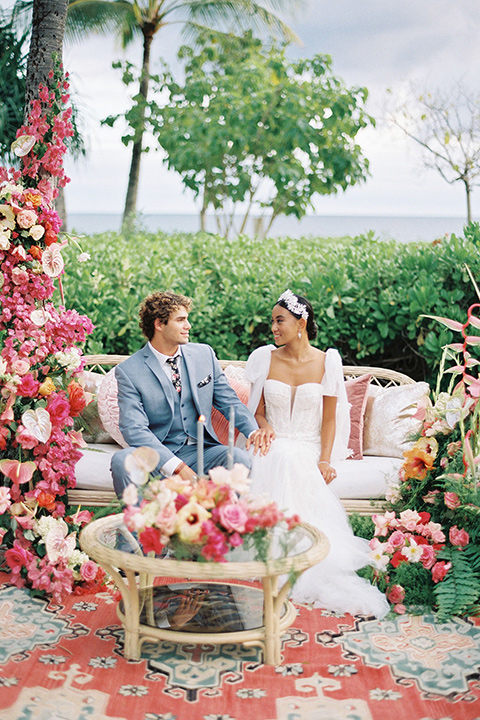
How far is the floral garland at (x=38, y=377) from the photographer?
136 inches

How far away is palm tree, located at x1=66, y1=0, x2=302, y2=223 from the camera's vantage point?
12.2 metres

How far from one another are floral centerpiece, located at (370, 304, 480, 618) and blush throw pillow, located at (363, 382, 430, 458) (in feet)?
1.40

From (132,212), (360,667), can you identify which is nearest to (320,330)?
(360,667)

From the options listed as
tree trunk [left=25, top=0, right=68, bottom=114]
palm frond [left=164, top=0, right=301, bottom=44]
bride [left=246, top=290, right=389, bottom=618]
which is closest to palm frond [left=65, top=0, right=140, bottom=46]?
palm frond [left=164, top=0, right=301, bottom=44]

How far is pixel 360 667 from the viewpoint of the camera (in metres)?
2.85

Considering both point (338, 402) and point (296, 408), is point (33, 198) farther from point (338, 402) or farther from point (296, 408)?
point (338, 402)

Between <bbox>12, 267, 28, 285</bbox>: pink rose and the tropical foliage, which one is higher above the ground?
the tropical foliage

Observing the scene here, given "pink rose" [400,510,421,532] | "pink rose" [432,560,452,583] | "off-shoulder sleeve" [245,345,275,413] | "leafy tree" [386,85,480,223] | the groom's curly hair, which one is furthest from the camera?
"leafy tree" [386,85,480,223]

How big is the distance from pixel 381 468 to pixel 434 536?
642mm

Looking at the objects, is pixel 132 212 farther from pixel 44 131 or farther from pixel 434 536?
pixel 434 536

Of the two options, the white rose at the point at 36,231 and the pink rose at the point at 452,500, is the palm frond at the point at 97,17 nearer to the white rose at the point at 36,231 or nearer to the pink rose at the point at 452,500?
the white rose at the point at 36,231

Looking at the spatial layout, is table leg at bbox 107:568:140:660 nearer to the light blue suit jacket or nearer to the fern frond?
the light blue suit jacket

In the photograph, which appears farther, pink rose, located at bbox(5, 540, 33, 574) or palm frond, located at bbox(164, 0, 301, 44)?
palm frond, located at bbox(164, 0, 301, 44)

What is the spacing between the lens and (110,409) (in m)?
4.37
